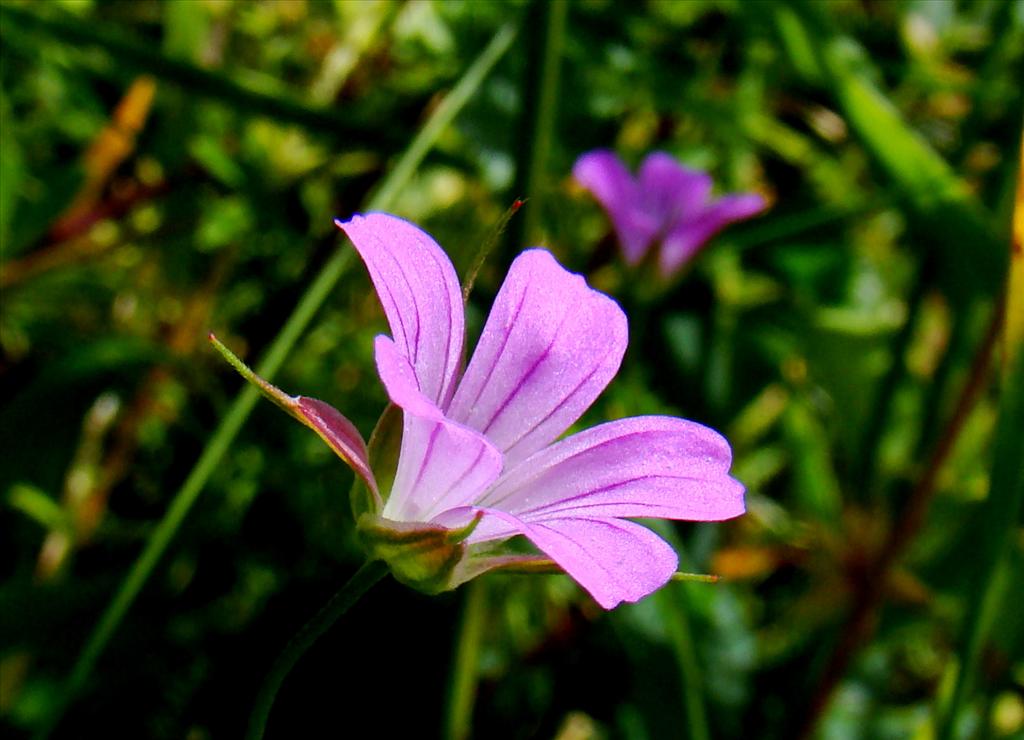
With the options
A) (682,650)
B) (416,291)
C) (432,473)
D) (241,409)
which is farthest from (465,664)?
(416,291)

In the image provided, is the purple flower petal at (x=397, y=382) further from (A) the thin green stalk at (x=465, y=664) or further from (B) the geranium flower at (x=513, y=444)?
(A) the thin green stalk at (x=465, y=664)

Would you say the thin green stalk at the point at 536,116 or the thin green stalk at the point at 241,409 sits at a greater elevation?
the thin green stalk at the point at 536,116

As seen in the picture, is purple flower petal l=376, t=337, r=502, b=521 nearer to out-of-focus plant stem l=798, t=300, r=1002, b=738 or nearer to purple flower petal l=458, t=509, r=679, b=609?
purple flower petal l=458, t=509, r=679, b=609

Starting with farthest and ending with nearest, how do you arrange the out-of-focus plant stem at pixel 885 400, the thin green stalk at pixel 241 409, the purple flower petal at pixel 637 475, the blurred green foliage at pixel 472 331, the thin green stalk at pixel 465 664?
1. the out-of-focus plant stem at pixel 885 400
2. the blurred green foliage at pixel 472 331
3. the thin green stalk at pixel 465 664
4. the thin green stalk at pixel 241 409
5. the purple flower petal at pixel 637 475

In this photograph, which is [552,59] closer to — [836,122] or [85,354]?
[85,354]

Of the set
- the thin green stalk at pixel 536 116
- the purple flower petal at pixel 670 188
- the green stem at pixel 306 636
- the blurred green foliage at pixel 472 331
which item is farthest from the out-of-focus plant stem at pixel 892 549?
the green stem at pixel 306 636

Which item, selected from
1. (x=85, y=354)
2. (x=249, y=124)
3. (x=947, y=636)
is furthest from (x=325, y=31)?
(x=947, y=636)
